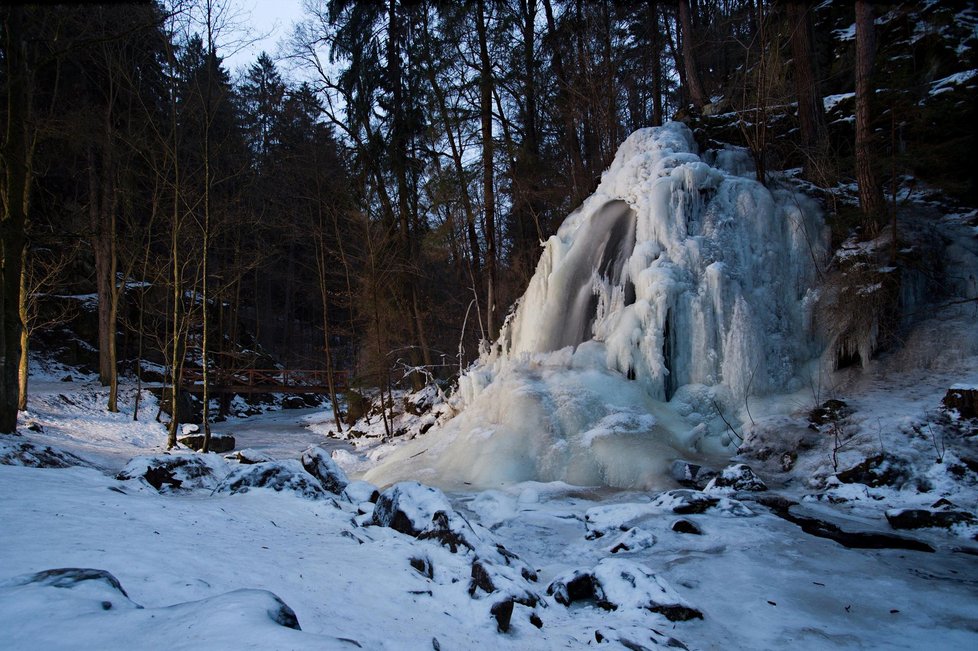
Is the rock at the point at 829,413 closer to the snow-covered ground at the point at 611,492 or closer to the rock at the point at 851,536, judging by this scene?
the snow-covered ground at the point at 611,492

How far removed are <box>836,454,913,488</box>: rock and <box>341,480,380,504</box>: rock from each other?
5.60 metres

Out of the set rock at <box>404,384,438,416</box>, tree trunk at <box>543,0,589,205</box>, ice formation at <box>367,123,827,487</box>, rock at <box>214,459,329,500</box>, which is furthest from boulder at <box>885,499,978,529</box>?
rock at <box>404,384,438,416</box>

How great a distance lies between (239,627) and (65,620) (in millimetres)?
499

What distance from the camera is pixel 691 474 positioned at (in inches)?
293

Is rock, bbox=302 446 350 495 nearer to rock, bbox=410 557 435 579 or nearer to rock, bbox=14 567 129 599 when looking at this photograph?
rock, bbox=410 557 435 579

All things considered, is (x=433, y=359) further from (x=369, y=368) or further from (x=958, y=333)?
(x=958, y=333)

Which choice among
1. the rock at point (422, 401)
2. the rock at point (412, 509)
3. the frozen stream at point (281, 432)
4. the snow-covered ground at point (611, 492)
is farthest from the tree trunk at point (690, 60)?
the rock at point (412, 509)

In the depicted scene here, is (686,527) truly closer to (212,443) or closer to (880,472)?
(880,472)

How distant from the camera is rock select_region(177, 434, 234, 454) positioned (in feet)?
40.4

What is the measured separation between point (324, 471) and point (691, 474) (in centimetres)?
471

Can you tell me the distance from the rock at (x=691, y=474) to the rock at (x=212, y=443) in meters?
9.40

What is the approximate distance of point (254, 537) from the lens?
11.3ft

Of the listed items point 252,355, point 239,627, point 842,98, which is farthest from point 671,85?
point 239,627

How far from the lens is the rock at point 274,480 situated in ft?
18.0
